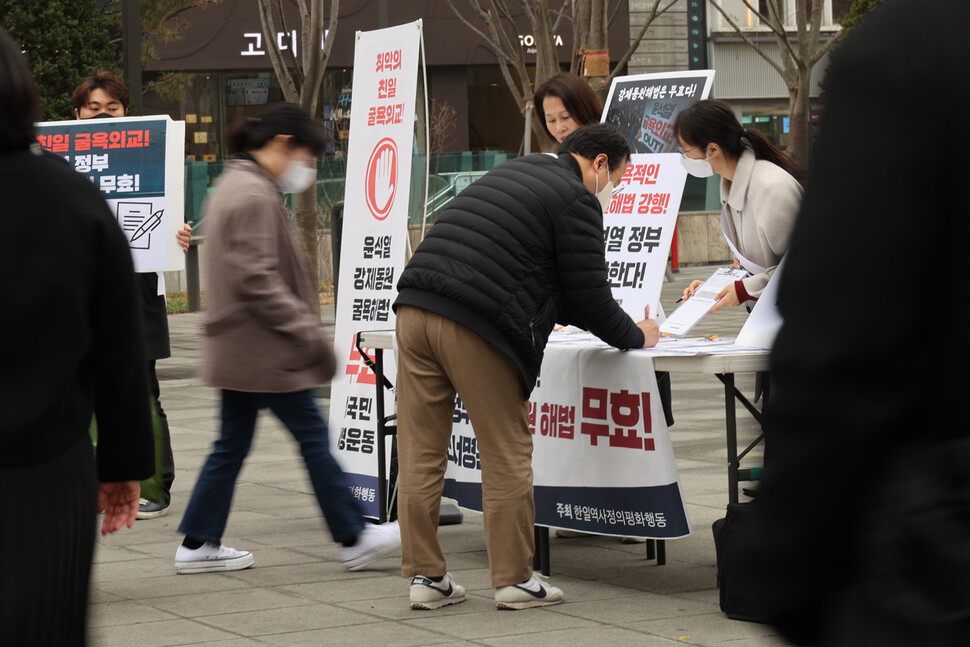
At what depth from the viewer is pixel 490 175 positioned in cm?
557

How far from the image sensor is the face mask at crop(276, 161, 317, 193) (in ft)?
20.2

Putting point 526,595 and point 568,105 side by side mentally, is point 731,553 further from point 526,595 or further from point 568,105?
point 568,105

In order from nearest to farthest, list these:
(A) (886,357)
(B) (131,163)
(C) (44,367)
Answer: (A) (886,357), (C) (44,367), (B) (131,163)

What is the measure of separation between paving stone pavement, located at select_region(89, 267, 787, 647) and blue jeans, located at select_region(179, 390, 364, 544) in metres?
0.24

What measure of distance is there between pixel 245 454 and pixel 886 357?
16.3ft

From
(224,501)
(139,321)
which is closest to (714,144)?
(224,501)

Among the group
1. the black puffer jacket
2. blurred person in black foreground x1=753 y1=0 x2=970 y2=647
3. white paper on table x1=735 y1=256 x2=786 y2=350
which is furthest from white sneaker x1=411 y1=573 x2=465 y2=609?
blurred person in black foreground x1=753 y1=0 x2=970 y2=647

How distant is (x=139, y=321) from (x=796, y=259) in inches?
70.1

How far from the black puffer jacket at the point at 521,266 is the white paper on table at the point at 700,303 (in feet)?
2.19

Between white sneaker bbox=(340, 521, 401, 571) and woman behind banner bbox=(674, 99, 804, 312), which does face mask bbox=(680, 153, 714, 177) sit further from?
white sneaker bbox=(340, 521, 401, 571)

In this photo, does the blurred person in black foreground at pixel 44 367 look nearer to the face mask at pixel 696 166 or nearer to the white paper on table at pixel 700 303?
the white paper on table at pixel 700 303

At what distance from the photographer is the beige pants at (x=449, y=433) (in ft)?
17.4

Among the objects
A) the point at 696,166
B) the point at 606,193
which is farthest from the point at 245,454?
the point at 696,166

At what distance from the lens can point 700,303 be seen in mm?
6094
